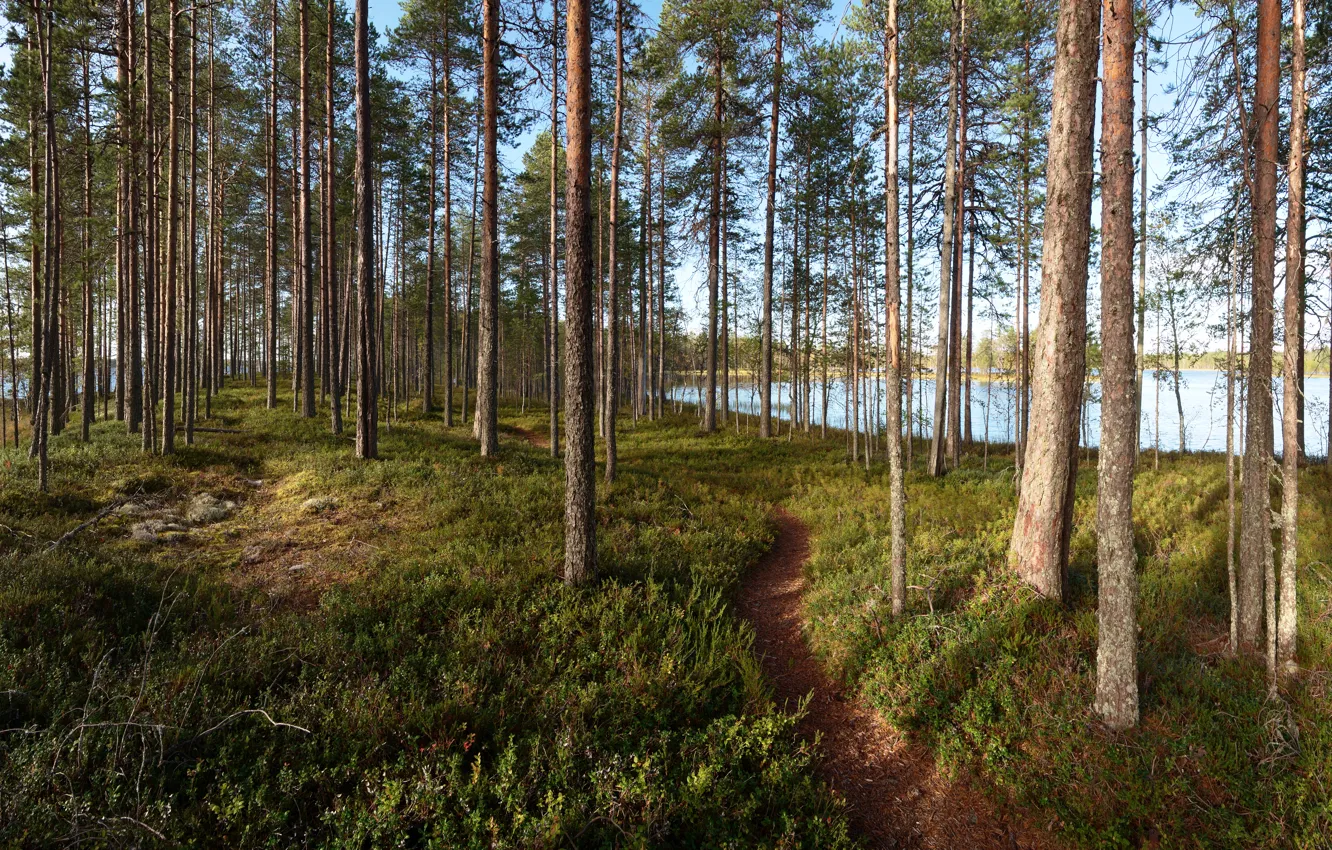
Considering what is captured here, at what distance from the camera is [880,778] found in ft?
15.2

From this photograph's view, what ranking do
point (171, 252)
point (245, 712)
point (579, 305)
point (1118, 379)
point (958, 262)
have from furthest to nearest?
1. point (958, 262)
2. point (171, 252)
3. point (579, 305)
4. point (1118, 379)
5. point (245, 712)

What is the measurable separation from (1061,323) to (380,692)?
819 centimetres

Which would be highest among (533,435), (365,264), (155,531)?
(365,264)

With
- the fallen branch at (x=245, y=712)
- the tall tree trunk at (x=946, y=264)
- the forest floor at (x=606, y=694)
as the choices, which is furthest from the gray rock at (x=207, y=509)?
the tall tree trunk at (x=946, y=264)

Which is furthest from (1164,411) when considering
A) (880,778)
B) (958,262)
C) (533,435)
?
(880,778)

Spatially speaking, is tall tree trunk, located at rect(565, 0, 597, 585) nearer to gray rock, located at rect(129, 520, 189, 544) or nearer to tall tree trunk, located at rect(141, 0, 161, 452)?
gray rock, located at rect(129, 520, 189, 544)

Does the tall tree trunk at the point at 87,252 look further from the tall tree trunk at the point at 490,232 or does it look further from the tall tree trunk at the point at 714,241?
the tall tree trunk at the point at 714,241

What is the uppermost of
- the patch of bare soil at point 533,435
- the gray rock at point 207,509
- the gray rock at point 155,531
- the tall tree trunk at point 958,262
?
the tall tree trunk at point 958,262

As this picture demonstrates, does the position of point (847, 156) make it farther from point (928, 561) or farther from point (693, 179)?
point (928, 561)

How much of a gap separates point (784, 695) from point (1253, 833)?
3507 mm

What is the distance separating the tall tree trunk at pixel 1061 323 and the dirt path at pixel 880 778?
110 inches

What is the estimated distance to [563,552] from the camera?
7.70m

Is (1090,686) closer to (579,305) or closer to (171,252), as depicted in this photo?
(579,305)

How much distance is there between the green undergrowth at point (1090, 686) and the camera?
3646 mm
